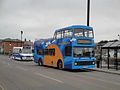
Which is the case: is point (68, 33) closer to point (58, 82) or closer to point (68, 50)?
point (68, 50)

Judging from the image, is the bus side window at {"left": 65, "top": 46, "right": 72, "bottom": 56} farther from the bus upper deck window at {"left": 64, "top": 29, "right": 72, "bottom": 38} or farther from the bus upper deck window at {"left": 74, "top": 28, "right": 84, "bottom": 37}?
the bus upper deck window at {"left": 74, "top": 28, "right": 84, "bottom": 37}

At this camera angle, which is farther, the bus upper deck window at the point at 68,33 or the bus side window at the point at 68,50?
the bus upper deck window at the point at 68,33

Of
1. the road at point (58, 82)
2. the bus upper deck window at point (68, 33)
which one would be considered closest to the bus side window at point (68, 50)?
the bus upper deck window at point (68, 33)

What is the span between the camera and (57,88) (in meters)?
9.56

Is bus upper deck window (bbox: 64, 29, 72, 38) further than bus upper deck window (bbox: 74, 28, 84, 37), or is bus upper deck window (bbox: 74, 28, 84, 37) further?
bus upper deck window (bbox: 64, 29, 72, 38)

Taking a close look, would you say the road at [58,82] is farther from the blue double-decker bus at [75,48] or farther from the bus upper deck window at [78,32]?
the bus upper deck window at [78,32]

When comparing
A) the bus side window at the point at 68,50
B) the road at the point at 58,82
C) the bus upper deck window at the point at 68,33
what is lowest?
the road at the point at 58,82

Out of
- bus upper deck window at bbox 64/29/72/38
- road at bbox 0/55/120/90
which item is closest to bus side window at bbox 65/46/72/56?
bus upper deck window at bbox 64/29/72/38

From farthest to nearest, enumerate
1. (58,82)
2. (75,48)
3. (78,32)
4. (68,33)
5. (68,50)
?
1. (68,33)
2. (68,50)
3. (78,32)
4. (75,48)
5. (58,82)

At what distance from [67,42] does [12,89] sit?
34.0ft

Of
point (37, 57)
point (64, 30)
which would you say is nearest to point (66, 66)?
point (64, 30)

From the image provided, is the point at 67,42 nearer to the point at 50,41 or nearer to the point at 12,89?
the point at 50,41

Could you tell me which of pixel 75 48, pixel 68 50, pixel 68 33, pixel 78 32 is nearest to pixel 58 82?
pixel 75 48

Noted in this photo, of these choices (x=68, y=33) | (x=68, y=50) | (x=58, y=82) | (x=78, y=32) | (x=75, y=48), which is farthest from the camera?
(x=68, y=33)
